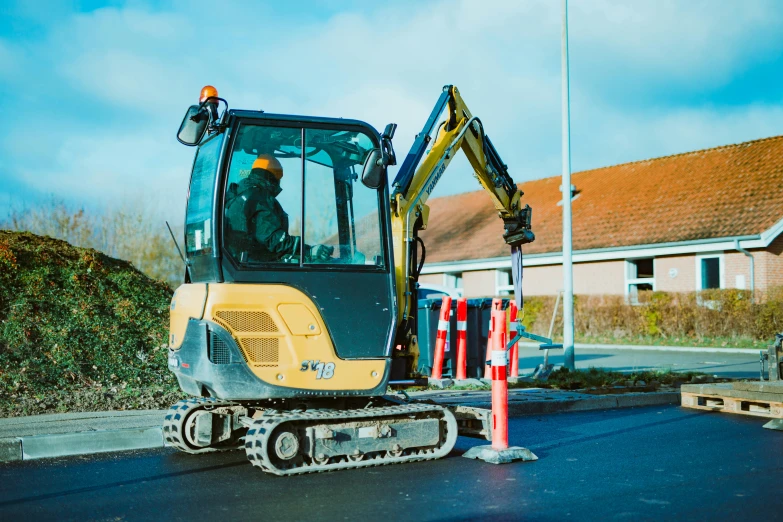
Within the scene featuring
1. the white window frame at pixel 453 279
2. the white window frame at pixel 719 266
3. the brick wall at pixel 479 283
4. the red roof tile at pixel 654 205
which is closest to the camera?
the white window frame at pixel 719 266

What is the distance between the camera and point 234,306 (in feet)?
20.6

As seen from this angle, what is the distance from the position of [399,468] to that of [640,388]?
635 cm

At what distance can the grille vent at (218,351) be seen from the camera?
249 inches

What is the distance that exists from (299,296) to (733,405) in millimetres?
6153

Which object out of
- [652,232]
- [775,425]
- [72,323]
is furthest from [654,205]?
[72,323]

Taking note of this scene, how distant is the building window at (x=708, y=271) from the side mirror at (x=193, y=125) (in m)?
21.5

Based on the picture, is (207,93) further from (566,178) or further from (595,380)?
(566,178)

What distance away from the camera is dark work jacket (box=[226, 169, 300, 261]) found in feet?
21.1

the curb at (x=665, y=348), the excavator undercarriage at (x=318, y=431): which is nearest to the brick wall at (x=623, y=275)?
the curb at (x=665, y=348)

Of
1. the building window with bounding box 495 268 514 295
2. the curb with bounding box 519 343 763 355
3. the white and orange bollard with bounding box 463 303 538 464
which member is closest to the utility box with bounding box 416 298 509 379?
the white and orange bollard with bounding box 463 303 538 464

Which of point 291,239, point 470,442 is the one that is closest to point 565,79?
point 470,442

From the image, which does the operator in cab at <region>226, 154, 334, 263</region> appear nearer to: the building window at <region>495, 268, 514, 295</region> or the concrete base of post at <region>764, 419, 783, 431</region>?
the concrete base of post at <region>764, 419, 783, 431</region>

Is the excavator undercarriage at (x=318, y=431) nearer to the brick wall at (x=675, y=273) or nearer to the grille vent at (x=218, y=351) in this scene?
the grille vent at (x=218, y=351)

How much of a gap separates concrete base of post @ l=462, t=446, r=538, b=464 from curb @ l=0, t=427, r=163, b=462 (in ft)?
10.2
